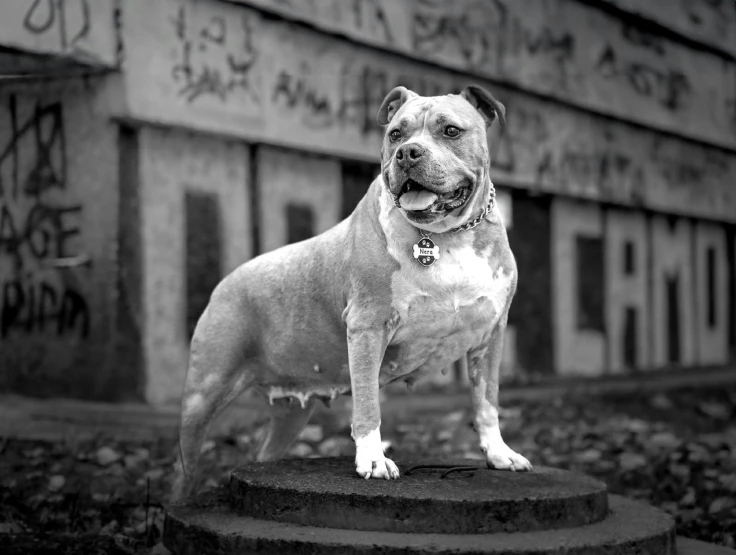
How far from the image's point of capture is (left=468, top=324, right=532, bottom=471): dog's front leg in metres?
4.25

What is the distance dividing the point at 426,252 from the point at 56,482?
294 cm

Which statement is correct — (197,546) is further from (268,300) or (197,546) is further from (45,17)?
(45,17)

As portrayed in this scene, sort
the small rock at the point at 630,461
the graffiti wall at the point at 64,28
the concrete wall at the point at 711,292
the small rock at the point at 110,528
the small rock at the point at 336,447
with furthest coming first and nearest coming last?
the concrete wall at the point at 711,292 < the graffiti wall at the point at 64,28 < the small rock at the point at 336,447 < the small rock at the point at 630,461 < the small rock at the point at 110,528

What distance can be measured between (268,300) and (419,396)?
6.22 meters

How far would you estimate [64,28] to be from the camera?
771cm

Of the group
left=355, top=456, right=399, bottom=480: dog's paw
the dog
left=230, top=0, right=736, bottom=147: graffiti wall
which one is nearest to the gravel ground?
the dog

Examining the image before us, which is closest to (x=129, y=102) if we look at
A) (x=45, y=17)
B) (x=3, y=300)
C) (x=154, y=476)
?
(x=45, y=17)

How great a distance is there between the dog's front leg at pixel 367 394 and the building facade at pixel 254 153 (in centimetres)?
479

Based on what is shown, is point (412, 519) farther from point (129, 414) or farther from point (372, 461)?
point (129, 414)

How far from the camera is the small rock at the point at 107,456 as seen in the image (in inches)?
247

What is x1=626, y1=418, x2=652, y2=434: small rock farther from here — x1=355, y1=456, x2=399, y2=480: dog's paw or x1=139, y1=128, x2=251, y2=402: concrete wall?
x1=355, y1=456, x2=399, y2=480: dog's paw

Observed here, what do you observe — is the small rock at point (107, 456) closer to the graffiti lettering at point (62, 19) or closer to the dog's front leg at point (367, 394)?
the dog's front leg at point (367, 394)

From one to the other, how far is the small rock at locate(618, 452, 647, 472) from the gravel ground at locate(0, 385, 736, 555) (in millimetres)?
10

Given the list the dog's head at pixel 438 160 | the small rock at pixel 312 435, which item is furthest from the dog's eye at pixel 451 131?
the small rock at pixel 312 435
